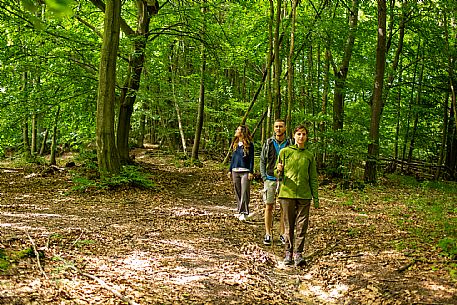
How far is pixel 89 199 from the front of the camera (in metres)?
10.7

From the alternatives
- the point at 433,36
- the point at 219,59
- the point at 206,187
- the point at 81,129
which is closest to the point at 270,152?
the point at 206,187

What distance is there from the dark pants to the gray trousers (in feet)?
8.12

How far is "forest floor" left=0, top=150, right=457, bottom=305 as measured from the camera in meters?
4.14

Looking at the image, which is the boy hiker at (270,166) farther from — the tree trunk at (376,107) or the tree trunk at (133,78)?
the tree trunk at (376,107)

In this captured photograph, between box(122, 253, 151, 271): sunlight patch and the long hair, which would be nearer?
box(122, 253, 151, 271): sunlight patch

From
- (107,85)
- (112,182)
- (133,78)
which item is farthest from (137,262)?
(133,78)

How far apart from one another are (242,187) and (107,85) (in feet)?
18.8

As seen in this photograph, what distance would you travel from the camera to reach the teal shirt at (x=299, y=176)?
595cm

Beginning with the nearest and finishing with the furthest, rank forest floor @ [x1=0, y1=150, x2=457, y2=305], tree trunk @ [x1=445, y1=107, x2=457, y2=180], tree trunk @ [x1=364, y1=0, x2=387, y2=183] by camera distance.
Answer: forest floor @ [x1=0, y1=150, x2=457, y2=305] < tree trunk @ [x1=364, y1=0, x2=387, y2=183] < tree trunk @ [x1=445, y1=107, x2=457, y2=180]

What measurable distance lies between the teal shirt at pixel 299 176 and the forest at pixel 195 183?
3.59 ft

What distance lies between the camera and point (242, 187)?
8562 millimetres

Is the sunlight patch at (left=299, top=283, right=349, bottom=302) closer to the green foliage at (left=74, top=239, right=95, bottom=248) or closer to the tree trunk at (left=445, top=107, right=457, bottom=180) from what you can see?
the green foliage at (left=74, top=239, right=95, bottom=248)

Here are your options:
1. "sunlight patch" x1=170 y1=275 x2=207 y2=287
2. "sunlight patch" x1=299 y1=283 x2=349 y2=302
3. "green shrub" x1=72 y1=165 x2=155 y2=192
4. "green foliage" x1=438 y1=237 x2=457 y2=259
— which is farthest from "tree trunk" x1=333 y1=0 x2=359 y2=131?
"sunlight patch" x1=170 y1=275 x2=207 y2=287

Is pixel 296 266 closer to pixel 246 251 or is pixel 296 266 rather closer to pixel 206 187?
pixel 246 251
